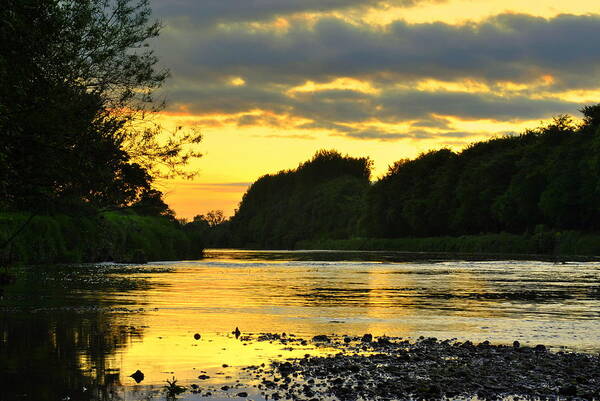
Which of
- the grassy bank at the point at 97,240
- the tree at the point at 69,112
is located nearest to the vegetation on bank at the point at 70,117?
the tree at the point at 69,112

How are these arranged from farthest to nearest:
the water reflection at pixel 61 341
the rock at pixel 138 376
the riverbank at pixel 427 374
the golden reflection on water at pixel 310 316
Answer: the golden reflection on water at pixel 310 316, the rock at pixel 138 376, the water reflection at pixel 61 341, the riverbank at pixel 427 374

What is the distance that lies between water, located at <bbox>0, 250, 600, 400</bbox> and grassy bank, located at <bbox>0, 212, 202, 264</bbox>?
38.3ft

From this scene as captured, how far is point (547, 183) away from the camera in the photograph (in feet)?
448

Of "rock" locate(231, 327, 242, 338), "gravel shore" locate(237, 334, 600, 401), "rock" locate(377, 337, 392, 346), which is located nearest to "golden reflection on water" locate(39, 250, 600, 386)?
"rock" locate(231, 327, 242, 338)

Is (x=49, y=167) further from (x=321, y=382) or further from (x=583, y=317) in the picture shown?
(x=583, y=317)

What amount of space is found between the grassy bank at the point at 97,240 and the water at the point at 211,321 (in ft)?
38.3

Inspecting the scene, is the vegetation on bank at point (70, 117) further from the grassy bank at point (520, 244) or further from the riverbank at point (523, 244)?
the grassy bank at point (520, 244)

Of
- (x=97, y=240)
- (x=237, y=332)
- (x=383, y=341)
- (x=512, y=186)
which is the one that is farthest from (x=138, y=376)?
(x=512, y=186)

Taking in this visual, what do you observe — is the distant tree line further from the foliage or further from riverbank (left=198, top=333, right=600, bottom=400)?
riverbank (left=198, top=333, right=600, bottom=400)

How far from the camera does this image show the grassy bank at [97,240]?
206 ft

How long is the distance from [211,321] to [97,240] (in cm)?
5215

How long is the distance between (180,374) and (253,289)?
89.7 feet

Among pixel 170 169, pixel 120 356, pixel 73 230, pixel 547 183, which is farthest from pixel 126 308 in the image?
pixel 547 183

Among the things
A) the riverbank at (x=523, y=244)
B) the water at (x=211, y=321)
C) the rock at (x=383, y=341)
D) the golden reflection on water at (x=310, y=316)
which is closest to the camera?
the water at (x=211, y=321)
